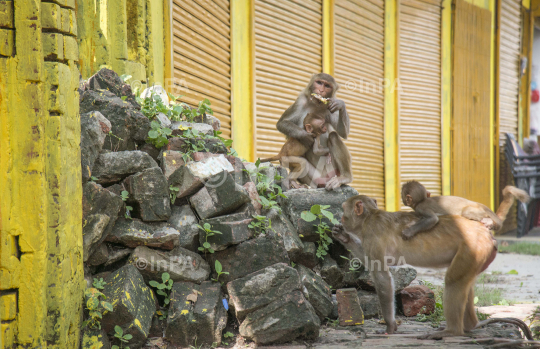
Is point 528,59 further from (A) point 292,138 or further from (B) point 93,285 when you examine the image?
(B) point 93,285

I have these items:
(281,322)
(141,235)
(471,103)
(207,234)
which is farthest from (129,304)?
(471,103)

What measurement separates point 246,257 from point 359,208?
101 cm

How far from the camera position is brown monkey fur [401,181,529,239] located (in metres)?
3.97

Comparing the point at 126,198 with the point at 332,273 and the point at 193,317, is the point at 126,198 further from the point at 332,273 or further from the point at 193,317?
the point at 332,273

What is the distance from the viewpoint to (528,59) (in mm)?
14305

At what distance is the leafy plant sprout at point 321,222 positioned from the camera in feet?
14.5

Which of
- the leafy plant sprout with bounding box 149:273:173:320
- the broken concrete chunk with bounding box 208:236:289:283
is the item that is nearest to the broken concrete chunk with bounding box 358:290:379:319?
the broken concrete chunk with bounding box 208:236:289:283

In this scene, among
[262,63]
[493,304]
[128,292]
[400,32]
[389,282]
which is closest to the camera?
[128,292]

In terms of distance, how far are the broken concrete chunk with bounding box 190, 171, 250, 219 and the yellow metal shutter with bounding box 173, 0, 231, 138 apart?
2.13 metres

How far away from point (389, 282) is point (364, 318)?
69cm

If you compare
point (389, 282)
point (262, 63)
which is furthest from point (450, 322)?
point (262, 63)

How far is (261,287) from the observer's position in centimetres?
367

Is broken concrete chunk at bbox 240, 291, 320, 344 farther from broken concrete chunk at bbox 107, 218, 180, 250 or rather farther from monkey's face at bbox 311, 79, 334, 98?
monkey's face at bbox 311, 79, 334, 98

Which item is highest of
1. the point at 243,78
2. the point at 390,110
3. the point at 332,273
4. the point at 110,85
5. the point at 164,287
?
the point at 243,78
